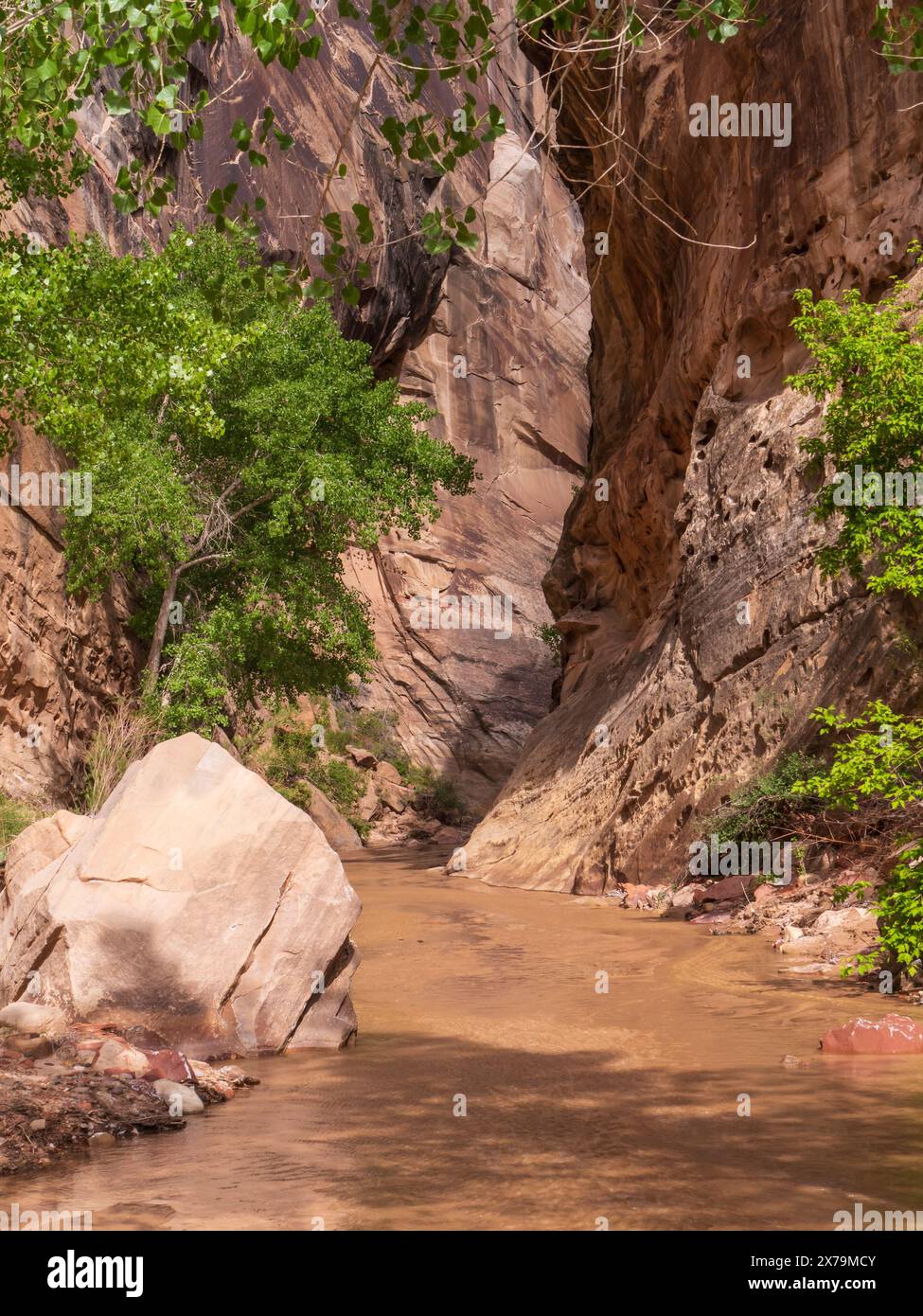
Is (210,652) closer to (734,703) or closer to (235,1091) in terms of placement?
(734,703)

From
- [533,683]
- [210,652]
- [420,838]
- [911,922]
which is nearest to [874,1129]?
[911,922]

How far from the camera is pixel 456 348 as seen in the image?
4234 cm

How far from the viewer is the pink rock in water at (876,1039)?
6270 mm

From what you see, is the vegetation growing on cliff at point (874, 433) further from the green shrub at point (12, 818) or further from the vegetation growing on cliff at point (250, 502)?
the green shrub at point (12, 818)

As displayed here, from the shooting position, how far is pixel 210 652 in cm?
1911

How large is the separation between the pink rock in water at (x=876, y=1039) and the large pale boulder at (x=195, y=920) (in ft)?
9.13

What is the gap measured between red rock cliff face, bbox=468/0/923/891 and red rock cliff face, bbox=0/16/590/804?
8395 mm

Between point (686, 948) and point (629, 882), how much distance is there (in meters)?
4.34

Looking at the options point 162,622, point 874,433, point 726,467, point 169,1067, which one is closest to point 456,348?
point 162,622

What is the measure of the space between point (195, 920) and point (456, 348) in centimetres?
3753

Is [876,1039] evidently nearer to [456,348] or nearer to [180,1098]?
[180,1098]

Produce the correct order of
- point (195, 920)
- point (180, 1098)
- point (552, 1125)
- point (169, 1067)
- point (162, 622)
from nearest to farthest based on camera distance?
1. point (552, 1125)
2. point (180, 1098)
3. point (169, 1067)
4. point (195, 920)
5. point (162, 622)

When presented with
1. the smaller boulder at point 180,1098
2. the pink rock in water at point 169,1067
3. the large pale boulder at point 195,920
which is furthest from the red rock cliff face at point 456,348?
the smaller boulder at point 180,1098

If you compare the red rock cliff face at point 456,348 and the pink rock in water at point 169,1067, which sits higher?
the red rock cliff face at point 456,348
